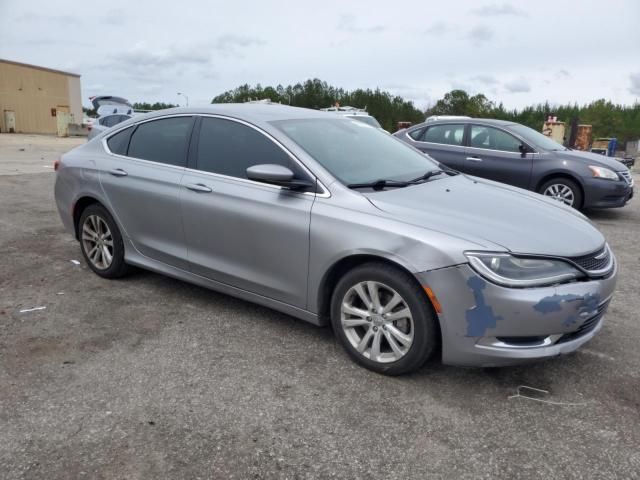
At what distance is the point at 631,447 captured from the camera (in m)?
2.65

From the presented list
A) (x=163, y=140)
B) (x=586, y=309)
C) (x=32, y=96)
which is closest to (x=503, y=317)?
(x=586, y=309)

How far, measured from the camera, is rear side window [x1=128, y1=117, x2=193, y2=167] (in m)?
4.31

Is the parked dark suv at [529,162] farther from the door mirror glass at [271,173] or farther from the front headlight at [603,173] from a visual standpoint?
the door mirror glass at [271,173]

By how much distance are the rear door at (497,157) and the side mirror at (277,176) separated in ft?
20.2

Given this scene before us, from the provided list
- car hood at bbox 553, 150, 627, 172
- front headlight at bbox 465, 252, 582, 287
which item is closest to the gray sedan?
front headlight at bbox 465, 252, 582, 287

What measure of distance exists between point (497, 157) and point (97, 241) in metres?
6.45

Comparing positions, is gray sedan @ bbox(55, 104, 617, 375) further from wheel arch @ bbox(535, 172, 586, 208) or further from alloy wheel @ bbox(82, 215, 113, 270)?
wheel arch @ bbox(535, 172, 586, 208)

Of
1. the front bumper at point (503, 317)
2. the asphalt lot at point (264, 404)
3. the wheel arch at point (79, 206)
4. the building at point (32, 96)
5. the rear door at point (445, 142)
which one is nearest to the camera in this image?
the asphalt lot at point (264, 404)

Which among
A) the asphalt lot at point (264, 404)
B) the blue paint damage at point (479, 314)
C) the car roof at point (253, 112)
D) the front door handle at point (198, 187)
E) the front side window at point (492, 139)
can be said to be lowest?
the asphalt lot at point (264, 404)

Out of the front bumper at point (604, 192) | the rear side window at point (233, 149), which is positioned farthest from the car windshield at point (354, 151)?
the front bumper at point (604, 192)

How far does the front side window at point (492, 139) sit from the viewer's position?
8914 mm

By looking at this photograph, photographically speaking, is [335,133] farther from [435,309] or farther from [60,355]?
[60,355]

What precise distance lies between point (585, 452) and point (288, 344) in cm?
188

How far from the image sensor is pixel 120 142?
4816 mm
